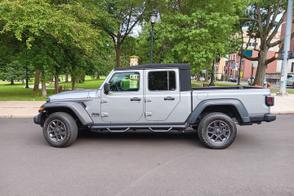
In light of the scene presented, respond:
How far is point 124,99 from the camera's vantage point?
23.5ft

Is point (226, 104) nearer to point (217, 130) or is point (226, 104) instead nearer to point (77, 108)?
point (217, 130)

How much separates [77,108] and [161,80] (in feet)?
6.72

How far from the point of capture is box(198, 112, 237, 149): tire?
271 inches

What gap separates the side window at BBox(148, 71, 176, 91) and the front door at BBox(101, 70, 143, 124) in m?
0.23

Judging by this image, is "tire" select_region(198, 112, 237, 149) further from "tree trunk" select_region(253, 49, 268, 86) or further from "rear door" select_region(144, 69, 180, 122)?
"tree trunk" select_region(253, 49, 268, 86)

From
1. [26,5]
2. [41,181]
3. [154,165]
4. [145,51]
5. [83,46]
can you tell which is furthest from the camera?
[145,51]

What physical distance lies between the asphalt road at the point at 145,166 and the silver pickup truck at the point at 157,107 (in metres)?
0.44

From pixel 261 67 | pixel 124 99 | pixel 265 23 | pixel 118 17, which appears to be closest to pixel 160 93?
pixel 124 99

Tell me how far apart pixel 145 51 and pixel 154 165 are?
19.4 meters

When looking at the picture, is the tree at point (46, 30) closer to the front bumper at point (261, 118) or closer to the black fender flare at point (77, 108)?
the black fender flare at point (77, 108)

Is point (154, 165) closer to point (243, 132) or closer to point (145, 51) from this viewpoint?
point (243, 132)

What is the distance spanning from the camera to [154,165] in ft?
18.5

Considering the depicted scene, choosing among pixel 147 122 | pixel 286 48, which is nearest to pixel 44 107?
pixel 147 122

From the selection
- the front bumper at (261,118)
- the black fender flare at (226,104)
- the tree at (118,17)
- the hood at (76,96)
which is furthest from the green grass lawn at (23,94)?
the front bumper at (261,118)
